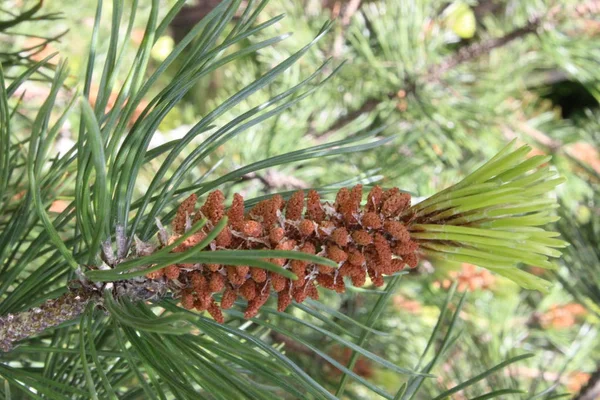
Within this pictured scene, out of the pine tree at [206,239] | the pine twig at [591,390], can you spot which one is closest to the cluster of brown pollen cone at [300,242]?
the pine tree at [206,239]

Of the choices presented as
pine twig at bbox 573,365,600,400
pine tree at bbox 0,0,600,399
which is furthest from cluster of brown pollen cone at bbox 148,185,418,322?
pine twig at bbox 573,365,600,400

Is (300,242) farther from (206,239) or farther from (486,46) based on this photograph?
(486,46)

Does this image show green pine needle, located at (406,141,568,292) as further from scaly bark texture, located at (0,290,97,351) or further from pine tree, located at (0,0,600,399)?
scaly bark texture, located at (0,290,97,351)

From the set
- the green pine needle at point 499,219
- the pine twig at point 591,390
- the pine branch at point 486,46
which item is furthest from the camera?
the pine branch at point 486,46

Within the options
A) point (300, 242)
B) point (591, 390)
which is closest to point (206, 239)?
point (300, 242)

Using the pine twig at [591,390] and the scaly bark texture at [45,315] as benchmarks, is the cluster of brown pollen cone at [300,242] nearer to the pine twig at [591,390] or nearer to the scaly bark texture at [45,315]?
the scaly bark texture at [45,315]
